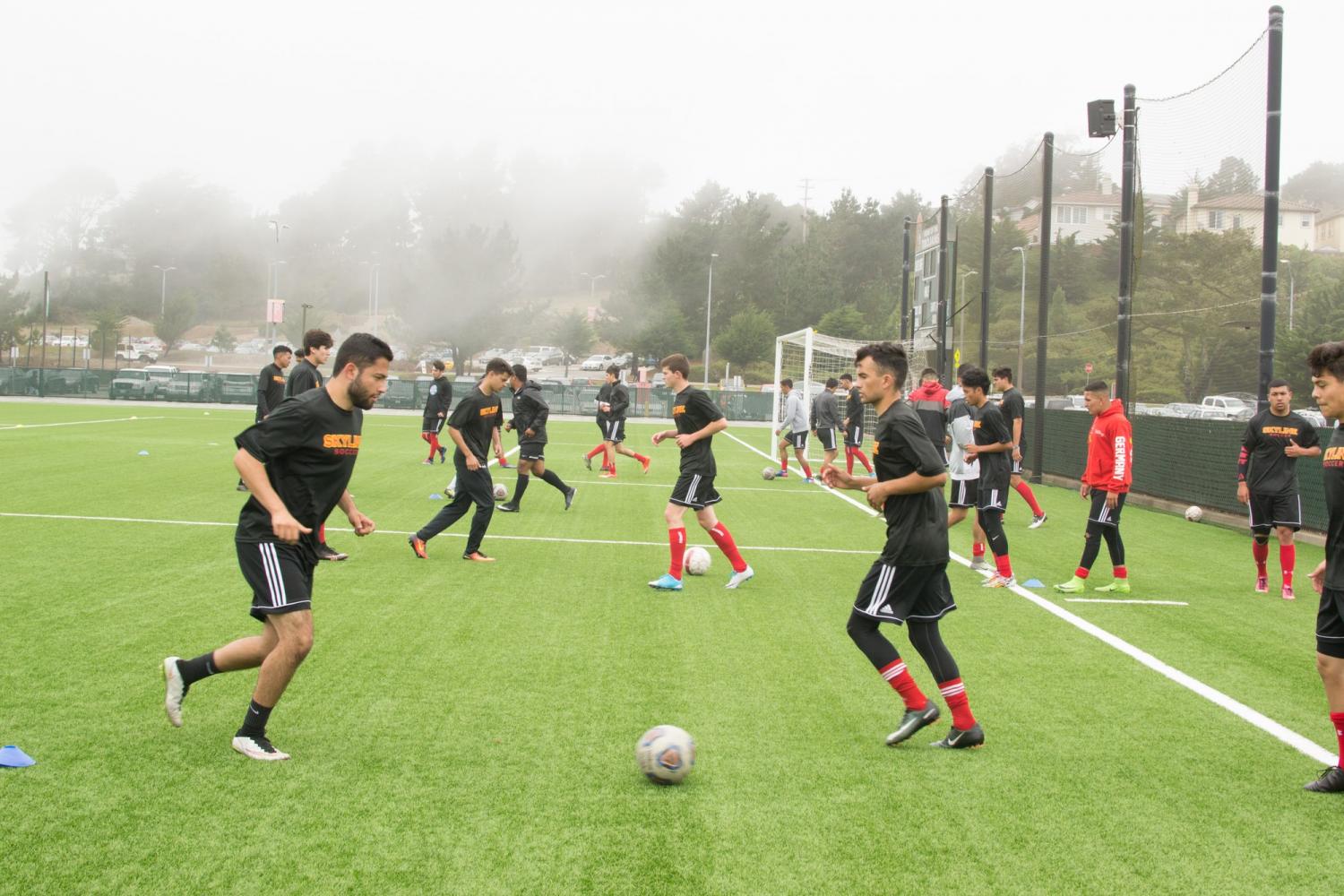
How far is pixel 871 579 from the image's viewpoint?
18.2 feet

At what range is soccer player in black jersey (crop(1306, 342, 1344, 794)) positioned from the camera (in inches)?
194

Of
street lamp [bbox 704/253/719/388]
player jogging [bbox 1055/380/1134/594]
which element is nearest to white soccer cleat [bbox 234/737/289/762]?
player jogging [bbox 1055/380/1134/594]

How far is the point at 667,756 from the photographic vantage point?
479 centimetres

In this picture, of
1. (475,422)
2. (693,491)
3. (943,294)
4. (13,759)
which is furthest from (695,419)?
(943,294)

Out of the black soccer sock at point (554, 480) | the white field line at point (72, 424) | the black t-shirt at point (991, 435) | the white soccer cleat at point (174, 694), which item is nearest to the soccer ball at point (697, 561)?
the black t-shirt at point (991, 435)

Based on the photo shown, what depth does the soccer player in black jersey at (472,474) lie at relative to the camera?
10.9 meters

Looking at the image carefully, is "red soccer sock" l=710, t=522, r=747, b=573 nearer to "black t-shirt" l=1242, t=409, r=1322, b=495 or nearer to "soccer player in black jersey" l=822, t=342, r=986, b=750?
"soccer player in black jersey" l=822, t=342, r=986, b=750

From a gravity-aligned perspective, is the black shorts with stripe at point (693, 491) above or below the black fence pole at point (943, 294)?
below

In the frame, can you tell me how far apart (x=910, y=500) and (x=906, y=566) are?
34 cm

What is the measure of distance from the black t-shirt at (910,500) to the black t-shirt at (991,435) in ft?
17.3

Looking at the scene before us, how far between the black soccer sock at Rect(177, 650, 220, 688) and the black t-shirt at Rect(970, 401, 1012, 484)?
750 centimetres

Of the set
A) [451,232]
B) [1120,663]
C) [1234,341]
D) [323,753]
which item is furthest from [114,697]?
[451,232]

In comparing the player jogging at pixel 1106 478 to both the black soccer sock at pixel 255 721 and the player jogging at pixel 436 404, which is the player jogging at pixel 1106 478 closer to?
the black soccer sock at pixel 255 721

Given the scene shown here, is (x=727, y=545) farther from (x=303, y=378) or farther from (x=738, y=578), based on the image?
(x=303, y=378)
